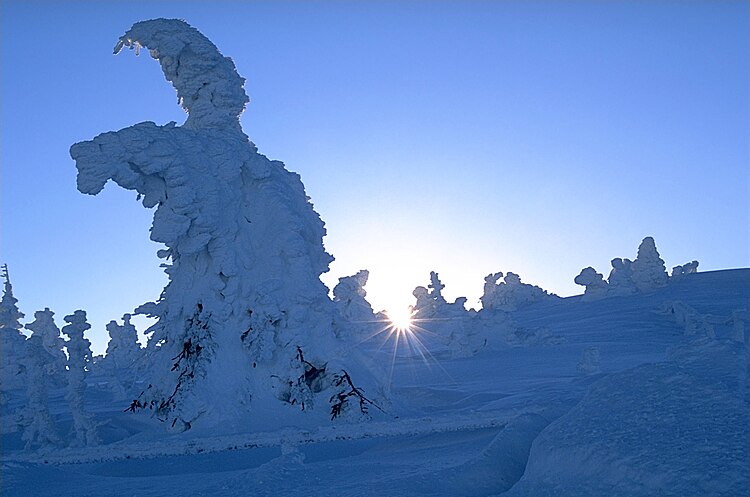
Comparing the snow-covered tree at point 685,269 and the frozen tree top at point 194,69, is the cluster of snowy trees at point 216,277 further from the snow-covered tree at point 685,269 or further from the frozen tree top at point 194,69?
the snow-covered tree at point 685,269

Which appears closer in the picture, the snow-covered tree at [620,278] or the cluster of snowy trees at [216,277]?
the cluster of snowy trees at [216,277]

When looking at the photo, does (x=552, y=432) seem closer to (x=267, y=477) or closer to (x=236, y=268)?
(x=267, y=477)

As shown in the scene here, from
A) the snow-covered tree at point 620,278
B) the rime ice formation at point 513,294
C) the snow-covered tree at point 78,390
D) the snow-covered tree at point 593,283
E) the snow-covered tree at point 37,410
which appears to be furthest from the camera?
the rime ice formation at point 513,294

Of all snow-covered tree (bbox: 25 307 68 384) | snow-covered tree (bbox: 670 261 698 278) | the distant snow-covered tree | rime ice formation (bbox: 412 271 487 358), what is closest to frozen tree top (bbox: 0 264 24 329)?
snow-covered tree (bbox: 25 307 68 384)

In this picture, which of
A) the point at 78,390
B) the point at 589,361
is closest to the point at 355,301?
the point at 589,361

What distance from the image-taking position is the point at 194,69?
11.1m

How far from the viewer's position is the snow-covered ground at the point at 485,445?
12.2 feet

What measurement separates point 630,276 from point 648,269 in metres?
1.17

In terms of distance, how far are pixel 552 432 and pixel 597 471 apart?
0.79 metres

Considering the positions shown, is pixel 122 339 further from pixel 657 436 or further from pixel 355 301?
pixel 657 436

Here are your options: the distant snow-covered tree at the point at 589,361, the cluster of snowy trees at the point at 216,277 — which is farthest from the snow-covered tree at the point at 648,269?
the cluster of snowy trees at the point at 216,277

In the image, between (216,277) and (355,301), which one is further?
(355,301)

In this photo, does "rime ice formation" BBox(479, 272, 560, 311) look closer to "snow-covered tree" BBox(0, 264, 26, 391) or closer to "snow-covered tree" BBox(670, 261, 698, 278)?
"snow-covered tree" BBox(670, 261, 698, 278)

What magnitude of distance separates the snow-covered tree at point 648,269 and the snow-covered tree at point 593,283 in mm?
1416
